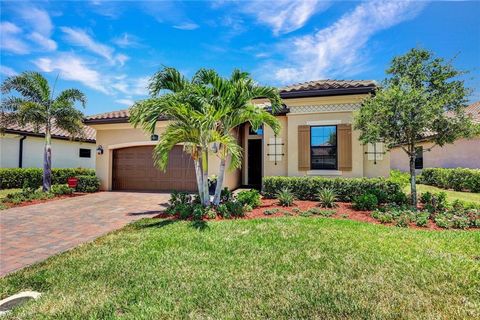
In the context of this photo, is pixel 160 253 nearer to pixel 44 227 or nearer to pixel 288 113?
pixel 44 227

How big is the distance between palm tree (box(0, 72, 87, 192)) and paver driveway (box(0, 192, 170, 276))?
391cm

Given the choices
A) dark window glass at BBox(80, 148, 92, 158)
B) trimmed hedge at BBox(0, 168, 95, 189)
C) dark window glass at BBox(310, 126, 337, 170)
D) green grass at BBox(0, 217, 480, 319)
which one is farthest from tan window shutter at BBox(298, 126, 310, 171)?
dark window glass at BBox(80, 148, 92, 158)

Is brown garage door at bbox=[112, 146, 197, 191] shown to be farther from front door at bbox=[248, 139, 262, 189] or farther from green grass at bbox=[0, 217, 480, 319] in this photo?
green grass at bbox=[0, 217, 480, 319]

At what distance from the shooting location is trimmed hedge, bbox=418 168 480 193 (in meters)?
13.3

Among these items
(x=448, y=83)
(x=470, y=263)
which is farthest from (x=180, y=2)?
(x=470, y=263)

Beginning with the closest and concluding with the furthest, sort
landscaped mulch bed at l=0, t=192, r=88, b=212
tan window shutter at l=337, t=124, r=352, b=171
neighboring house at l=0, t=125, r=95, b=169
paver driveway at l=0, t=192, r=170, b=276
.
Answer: paver driveway at l=0, t=192, r=170, b=276
landscaped mulch bed at l=0, t=192, r=88, b=212
tan window shutter at l=337, t=124, r=352, b=171
neighboring house at l=0, t=125, r=95, b=169

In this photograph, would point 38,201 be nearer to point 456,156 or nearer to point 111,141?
point 111,141

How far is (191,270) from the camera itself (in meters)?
4.16

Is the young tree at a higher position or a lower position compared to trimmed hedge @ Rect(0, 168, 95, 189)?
higher

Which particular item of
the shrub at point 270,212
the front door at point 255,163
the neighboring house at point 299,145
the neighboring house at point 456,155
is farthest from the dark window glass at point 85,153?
the neighboring house at point 456,155

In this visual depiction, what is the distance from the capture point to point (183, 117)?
7.55 m

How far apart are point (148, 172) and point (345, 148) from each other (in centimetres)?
1067

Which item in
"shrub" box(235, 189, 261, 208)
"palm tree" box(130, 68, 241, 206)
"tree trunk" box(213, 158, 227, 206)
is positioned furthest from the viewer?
"shrub" box(235, 189, 261, 208)

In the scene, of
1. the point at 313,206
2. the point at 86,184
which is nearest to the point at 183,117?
the point at 313,206
